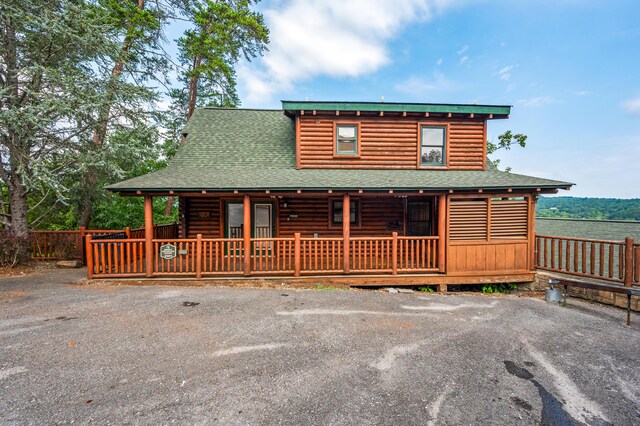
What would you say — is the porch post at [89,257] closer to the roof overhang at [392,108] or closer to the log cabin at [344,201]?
the log cabin at [344,201]

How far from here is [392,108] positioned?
994 cm

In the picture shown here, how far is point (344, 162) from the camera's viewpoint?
34.0 feet

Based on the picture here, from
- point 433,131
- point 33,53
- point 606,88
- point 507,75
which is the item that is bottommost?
point 433,131

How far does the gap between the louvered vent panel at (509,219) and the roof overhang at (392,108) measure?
362 centimetres

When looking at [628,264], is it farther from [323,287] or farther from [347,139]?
[347,139]

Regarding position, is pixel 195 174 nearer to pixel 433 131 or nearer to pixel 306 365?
pixel 306 365

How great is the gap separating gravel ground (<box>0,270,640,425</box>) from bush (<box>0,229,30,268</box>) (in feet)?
14.0

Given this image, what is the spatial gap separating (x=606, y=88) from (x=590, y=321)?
129 ft

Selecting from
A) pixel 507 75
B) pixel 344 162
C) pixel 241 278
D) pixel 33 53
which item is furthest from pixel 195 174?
pixel 507 75

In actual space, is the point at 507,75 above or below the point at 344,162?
above

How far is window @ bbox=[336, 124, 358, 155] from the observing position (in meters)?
10.3

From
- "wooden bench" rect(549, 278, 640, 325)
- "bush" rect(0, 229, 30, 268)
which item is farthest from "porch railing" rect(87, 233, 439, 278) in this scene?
"bush" rect(0, 229, 30, 268)

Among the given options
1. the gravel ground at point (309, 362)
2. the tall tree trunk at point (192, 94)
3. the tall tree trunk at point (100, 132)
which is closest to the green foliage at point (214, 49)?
the tall tree trunk at point (192, 94)

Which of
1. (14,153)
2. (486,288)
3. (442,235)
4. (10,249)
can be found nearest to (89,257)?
(10,249)
